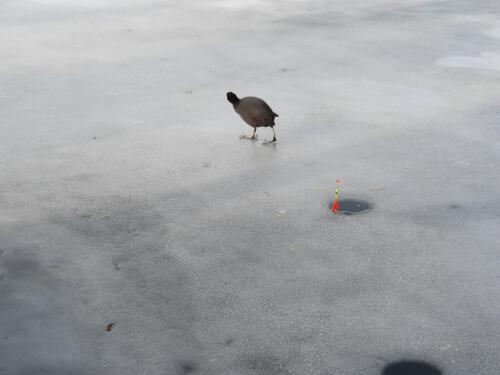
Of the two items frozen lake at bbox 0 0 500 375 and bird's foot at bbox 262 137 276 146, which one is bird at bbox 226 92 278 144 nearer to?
bird's foot at bbox 262 137 276 146

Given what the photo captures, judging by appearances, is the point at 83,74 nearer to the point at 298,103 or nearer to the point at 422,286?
the point at 298,103

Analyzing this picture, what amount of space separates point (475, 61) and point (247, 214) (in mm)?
5785

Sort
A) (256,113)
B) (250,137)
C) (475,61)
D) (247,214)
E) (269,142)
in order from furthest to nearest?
(475,61), (250,137), (269,142), (256,113), (247,214)

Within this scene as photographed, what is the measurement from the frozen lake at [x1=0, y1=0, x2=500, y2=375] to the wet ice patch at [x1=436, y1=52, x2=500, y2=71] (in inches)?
2.1

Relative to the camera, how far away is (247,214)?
4.69 m

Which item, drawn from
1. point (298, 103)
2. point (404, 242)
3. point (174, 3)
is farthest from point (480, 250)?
point (174, 3)

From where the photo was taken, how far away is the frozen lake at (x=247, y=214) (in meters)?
3.28

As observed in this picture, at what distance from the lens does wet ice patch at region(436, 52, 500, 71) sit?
871 centimetres

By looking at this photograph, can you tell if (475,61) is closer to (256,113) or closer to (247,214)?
(256,113)

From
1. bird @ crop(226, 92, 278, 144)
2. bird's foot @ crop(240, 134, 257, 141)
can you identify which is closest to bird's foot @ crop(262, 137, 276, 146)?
bird @ crop(226, 92, 278, 144)

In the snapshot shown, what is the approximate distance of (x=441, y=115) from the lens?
680 cm

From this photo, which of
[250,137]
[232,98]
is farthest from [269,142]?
[232,98]

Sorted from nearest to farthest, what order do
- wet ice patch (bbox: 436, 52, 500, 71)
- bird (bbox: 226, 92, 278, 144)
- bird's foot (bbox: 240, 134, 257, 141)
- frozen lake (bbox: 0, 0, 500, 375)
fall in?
1. frozen lake (bbox: 0, 0, 500, 375)
2. bird (bbox: 226, 92, 278, 144)
3. bird's foot (bbox: 240, 134, 257, 141)
4. wet ice patch (bbox: 436, 52, 500, 71)

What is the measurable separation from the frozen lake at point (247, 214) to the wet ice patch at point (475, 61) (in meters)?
0.05
